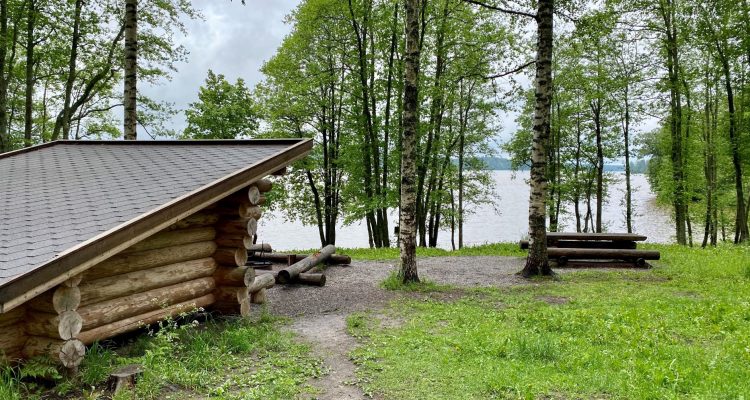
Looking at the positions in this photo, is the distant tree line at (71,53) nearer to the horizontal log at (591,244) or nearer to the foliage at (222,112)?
the foliage at (222,112)

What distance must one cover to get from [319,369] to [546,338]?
2.67m

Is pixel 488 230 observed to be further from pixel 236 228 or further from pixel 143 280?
pixel 143 280

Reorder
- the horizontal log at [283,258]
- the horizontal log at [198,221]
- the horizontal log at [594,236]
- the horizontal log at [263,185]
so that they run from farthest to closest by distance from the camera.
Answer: the horizontal log at [594,236] → the horizontal log at [283,258] → the horizontal log at [263,185] → the horizontal log at [198,221]

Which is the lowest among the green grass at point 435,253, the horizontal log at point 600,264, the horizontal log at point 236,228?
the horizontal log at point 600,264

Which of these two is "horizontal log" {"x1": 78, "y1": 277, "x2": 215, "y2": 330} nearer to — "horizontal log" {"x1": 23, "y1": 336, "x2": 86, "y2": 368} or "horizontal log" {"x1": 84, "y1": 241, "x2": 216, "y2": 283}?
"horizontal log" {"x1": 84, "y1": 241, "x2": 216, "y2": 283}

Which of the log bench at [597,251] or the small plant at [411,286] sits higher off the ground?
the log bench at [597,251]

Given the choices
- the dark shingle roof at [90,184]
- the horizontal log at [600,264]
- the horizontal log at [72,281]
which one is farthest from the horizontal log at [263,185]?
the horizontal log at [600,264]

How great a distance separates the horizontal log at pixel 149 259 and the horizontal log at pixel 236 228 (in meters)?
0.25

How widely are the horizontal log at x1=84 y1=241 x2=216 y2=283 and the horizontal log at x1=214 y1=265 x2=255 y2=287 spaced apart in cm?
35

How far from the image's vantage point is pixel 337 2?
20109 millimetres

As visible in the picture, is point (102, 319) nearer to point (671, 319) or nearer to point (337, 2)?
point (671, 319)

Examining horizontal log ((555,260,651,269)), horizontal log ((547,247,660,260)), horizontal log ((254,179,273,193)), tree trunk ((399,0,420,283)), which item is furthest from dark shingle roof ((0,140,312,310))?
horizontal log ((555,260,651,269))

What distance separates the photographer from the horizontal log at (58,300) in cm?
449

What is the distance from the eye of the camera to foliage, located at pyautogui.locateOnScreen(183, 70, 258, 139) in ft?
80.7
